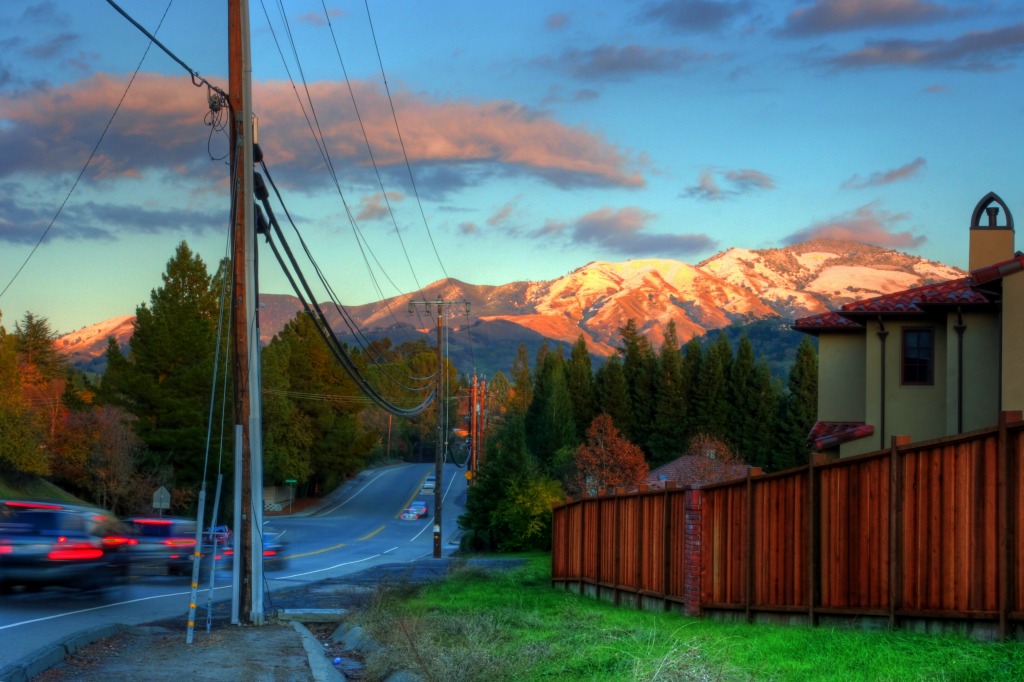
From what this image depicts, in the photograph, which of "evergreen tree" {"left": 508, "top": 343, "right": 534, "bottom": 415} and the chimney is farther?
"evergreen tree" {"left": 508, "top": 343, "right": 534, "bottom": 415}

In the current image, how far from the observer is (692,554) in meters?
13.9

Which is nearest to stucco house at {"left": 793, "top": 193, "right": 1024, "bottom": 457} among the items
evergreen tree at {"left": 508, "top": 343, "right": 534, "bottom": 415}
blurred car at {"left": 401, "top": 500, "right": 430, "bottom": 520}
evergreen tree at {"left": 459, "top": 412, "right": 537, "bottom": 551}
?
evergreen tree at {"left": 459, "top": 412, "right": 537, "bottom": 551}

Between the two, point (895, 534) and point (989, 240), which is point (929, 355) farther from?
point (895, 534)

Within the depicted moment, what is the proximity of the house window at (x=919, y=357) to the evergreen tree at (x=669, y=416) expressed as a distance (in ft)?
193

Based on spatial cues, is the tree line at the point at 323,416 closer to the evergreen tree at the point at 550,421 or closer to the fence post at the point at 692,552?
the evergreen tree at the point at 550,421

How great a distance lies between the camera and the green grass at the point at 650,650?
759cm

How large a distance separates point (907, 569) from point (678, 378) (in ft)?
249

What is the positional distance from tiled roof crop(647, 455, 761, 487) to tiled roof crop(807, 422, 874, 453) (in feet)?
91.4

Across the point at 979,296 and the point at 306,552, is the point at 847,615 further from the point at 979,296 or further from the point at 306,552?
the point at 306,552

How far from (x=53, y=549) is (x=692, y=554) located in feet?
34.2

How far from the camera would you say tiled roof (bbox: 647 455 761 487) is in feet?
189

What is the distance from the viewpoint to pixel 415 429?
14462cm

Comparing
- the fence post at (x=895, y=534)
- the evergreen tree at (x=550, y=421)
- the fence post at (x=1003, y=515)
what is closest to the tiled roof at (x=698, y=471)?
the evergreen tree at (x=550, y=421)

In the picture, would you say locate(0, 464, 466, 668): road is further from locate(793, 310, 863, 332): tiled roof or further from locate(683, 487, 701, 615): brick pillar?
locate(793, 310, 863, 332): tiled roof
